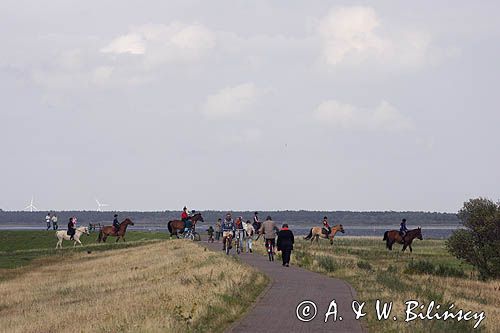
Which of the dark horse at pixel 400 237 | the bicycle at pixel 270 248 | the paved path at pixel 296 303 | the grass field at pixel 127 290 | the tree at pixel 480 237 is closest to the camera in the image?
the paved path at pixel 296 303

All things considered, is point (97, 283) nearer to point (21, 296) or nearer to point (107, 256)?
point (21, 296)

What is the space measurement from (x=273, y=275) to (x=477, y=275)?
854 inches

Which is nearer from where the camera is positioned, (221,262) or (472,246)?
(221,262)

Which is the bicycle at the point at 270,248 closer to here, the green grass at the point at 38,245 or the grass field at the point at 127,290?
the grass field at the point at 127,290

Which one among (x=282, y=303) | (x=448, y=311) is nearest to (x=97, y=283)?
(x=282, y=303)

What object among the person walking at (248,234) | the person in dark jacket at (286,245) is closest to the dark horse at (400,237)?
the person walking at (248,234)

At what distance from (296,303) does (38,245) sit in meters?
50.8

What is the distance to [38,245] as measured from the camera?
227ft

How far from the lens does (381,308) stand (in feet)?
68.5

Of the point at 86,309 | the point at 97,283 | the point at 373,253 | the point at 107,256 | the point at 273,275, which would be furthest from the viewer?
the point at 373,253

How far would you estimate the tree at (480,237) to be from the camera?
161 ft

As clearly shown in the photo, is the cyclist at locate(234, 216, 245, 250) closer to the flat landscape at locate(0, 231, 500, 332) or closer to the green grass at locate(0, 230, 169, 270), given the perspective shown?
the flat landscape at locate(0, 231, 500, 332)

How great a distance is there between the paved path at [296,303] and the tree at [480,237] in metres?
19.2

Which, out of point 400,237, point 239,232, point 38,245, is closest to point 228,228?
point 239,232
